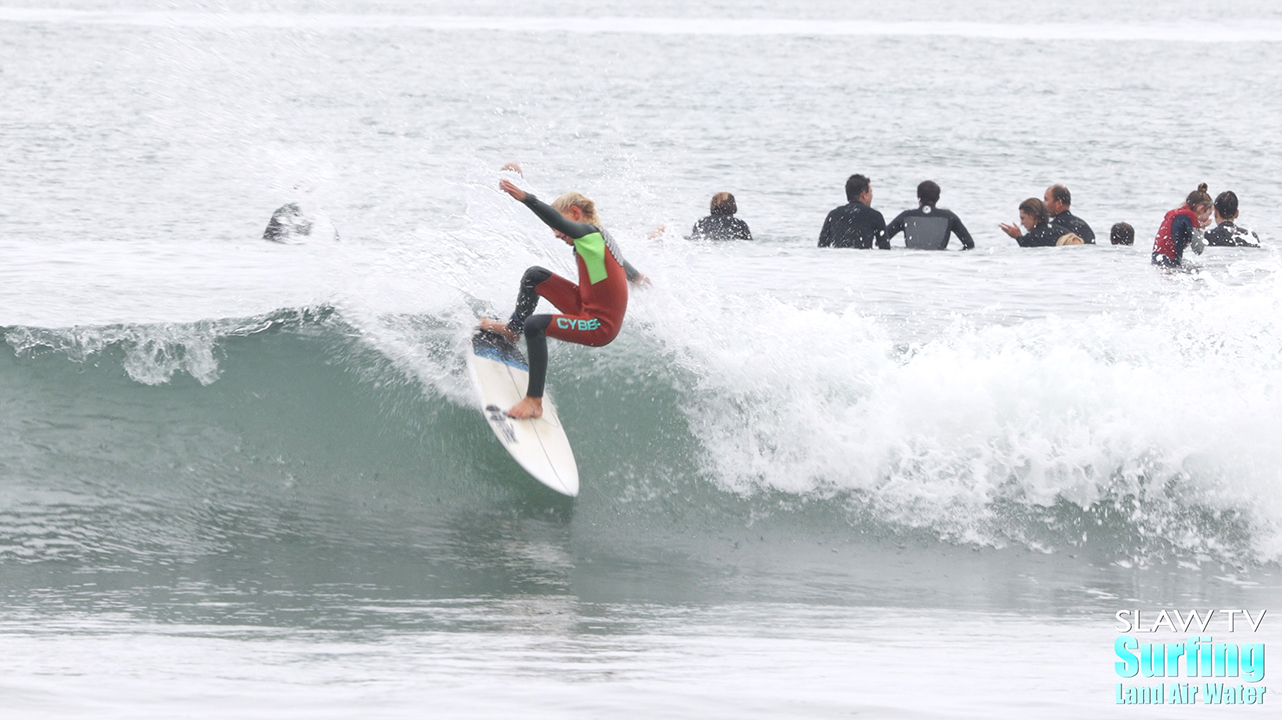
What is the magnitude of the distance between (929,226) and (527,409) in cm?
713

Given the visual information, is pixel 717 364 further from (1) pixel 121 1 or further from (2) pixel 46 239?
(1) pixel 121 1

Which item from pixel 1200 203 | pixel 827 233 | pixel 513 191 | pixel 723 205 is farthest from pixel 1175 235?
pixel 513 191

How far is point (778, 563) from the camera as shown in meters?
6.28

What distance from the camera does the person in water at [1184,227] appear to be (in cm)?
1137

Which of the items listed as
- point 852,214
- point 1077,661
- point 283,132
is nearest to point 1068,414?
point 1077,661

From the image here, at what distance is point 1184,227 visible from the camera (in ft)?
37.4

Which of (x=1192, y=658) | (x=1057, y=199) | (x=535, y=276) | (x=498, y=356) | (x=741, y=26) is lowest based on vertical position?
(x=1192, y=658)

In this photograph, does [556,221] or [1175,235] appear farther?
[1175,235]

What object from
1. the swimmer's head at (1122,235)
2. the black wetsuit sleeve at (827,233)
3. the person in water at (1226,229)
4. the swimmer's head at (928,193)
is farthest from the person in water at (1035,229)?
the black wetsuit sleeve at (827,233)

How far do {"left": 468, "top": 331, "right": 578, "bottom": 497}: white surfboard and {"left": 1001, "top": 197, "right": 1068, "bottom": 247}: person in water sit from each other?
719cm

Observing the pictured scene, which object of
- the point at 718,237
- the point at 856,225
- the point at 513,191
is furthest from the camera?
the point at 718,237

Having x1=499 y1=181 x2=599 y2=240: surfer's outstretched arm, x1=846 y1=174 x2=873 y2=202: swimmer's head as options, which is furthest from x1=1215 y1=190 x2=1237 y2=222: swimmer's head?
x1=499 y1=181 x2=599 y2=240: surfer's outstretched arm

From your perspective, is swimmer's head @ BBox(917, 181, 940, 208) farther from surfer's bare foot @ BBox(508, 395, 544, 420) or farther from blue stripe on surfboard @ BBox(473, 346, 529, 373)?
surfer's bare foot @ BBox(508, 395, 544, 420)

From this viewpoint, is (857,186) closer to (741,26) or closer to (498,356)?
(498,356)
